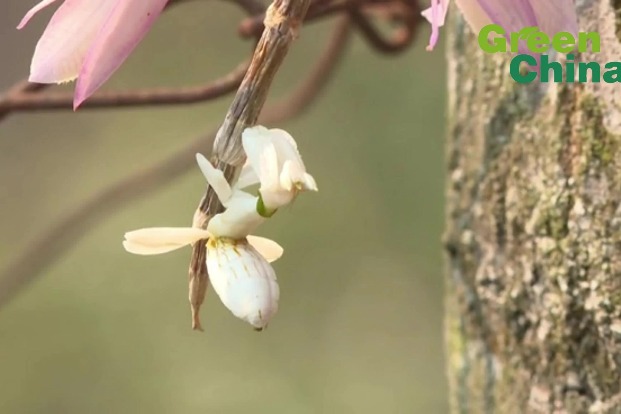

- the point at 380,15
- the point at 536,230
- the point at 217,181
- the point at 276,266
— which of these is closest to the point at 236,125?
the point at 217,181

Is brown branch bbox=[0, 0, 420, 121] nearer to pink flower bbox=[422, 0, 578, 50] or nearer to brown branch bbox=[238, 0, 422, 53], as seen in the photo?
brown branch bbox=[238, 0, 422, 53]

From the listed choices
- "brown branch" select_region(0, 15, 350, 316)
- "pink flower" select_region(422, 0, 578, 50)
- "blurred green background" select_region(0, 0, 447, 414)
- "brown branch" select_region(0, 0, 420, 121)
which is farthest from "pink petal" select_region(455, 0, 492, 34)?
"blurred green background" select_region(0, 0, 447, 414)

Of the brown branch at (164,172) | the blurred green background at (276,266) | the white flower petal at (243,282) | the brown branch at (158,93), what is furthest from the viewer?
the blurred green background at (276,266)

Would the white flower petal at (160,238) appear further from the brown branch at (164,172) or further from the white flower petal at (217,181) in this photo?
the brown branch at (164,172)

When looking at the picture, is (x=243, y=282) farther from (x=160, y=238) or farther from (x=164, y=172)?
(x=164, y=172)

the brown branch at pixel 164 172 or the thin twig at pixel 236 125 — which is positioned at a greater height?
the thin twig at pixel 236 125

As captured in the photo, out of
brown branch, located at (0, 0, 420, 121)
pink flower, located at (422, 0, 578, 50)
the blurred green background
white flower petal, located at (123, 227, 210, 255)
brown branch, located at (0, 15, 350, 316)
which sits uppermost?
pink flower, located at (422, 0, 578, 50)

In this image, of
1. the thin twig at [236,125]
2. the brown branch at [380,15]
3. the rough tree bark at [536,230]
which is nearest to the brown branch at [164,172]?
the brown branch at [380,15]
